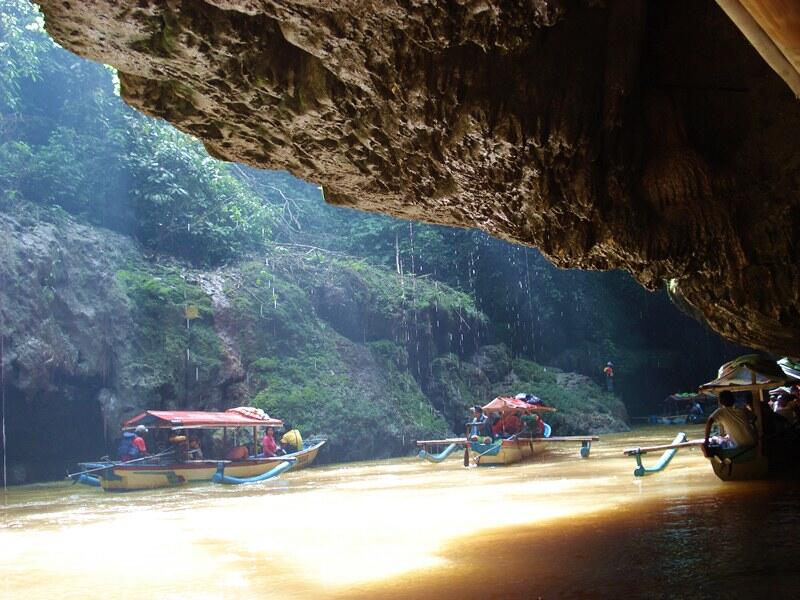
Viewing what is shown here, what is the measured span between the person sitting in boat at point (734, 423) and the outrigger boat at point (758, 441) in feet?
0.21

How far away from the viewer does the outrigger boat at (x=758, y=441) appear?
33.2ft

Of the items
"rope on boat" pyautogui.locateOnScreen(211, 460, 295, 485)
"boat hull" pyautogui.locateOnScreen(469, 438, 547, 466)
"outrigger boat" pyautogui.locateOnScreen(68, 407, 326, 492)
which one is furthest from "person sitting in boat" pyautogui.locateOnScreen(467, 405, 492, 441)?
"rope on boat" pyautogui.locateOnScreen(211, 460, 295, 485)

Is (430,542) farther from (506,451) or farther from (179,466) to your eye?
(506,451)

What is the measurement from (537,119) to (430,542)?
14.3 feet

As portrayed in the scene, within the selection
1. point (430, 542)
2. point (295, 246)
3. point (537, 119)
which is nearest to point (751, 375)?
A: point (430, 542)

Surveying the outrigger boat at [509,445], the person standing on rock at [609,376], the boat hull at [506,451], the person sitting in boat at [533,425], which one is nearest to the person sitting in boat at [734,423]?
the outrigger boat at [509,445]

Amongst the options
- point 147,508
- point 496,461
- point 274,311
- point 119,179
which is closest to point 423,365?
point 274,311

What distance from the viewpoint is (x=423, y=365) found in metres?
25.2

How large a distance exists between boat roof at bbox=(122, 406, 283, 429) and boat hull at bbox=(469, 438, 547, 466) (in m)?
5.11

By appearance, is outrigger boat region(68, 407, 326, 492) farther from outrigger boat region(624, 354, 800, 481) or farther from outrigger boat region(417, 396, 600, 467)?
outrigger boat region(624, 354, 800, 481)

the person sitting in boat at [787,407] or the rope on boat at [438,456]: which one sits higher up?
the person sitting in boat at [787,407]

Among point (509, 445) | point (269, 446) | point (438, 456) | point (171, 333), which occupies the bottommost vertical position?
point (438, 456)

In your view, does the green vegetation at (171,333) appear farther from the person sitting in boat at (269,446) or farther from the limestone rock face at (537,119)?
the limestone rock face at (537,119)

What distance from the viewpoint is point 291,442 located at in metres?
19.4
